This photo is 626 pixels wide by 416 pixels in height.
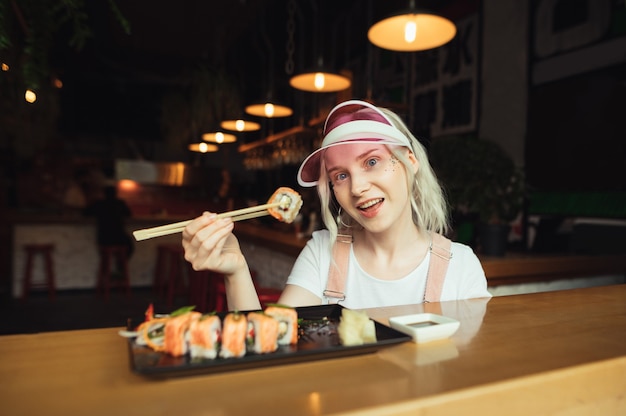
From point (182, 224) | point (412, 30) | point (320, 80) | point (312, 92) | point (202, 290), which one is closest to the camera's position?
point (182, 224)

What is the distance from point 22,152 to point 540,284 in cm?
903

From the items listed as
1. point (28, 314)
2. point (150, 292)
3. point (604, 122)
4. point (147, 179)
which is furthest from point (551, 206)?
point (147, 179)

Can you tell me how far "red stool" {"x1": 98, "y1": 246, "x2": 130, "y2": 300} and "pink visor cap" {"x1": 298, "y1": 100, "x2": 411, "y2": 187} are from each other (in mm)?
6076

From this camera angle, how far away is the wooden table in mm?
725

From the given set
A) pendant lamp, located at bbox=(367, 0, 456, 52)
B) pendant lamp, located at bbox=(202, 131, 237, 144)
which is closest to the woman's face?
pendant lamp, located at bbox=(367, 0, 456, 52)

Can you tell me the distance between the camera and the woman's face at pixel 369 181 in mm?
1515

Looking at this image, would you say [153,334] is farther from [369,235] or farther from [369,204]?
[369,235]

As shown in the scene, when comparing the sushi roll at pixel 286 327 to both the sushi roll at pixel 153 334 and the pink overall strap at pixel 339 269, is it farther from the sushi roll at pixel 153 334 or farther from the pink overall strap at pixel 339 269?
the pink overall strap at pixel 339 269

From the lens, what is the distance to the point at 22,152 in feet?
27.8

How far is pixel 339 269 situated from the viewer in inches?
69.1

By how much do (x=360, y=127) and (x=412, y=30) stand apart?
6.54ft

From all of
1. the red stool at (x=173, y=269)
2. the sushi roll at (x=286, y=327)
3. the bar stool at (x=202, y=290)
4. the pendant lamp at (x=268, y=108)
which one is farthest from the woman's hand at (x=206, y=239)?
the red stool at (x=173, y=269)

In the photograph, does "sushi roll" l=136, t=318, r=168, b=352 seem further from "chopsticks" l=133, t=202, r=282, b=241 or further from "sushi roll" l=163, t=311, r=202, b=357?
"chopsticks" l=133, t=202, r=282, b=241

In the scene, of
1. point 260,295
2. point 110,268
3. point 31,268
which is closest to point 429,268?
point 260,295
